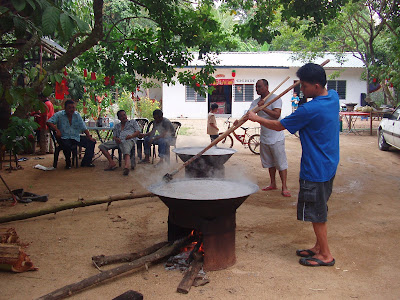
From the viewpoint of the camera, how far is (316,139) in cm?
345

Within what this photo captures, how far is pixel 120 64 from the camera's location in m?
8.58

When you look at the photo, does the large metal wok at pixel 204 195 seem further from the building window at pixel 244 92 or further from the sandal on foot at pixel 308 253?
the building window at pixel 244 92

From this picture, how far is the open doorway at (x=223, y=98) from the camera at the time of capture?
89.4 feet

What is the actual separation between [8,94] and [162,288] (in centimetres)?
199

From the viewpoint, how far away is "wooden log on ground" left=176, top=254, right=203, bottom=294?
10.2ft

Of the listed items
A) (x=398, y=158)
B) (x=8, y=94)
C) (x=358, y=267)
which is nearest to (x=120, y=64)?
(x=8, y=94)

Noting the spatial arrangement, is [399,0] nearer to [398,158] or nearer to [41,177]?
[398,158]

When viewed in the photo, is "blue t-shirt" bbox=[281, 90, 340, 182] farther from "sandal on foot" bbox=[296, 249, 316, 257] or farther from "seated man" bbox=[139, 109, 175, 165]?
"seated man" bbox=[139, 109, 175, 165]

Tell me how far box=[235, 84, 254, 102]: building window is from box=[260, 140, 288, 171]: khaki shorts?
1956cm

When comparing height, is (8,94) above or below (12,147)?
above

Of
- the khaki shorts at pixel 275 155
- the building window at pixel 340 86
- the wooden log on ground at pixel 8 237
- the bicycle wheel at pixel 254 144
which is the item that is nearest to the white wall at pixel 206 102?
the building window at pixel 340 86

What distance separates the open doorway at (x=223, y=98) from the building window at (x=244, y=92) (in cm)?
183

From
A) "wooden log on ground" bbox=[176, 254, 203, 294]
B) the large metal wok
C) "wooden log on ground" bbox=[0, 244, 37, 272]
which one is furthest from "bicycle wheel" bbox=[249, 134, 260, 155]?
"wooden log on ground" bbox=[0, 244, 37, 272]

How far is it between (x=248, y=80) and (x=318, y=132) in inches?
876
